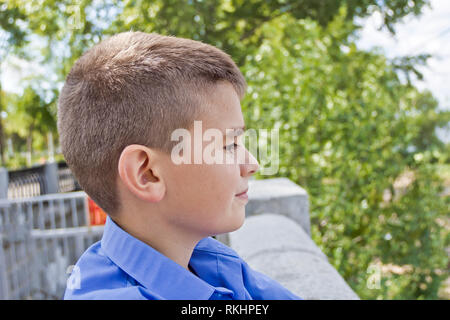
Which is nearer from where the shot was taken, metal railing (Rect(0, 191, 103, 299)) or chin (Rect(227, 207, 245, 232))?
chin (Rect(227, 207, 245, 232))

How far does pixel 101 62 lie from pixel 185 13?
4.99 meters

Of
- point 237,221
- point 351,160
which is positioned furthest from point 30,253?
point 237,221

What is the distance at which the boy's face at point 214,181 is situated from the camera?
3.37 ft

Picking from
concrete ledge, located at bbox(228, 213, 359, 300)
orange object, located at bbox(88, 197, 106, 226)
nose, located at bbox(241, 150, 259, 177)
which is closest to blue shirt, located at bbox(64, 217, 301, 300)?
nose, located at bbox(241, 150, 259, 177)

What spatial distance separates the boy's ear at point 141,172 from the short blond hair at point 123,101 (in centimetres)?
3

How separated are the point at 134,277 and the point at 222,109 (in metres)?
0.47

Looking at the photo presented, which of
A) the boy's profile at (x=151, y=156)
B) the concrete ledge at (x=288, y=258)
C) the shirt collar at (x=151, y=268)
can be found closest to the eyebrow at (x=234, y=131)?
the boy's profile at (x=151, y=156)

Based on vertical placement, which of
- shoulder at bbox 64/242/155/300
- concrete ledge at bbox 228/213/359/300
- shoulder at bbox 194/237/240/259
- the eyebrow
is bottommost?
concrete ledge at bbox 228/213/359/300

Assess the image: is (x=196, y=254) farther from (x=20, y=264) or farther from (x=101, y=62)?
(x=20, y=264)

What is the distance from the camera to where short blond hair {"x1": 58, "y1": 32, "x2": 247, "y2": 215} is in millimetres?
1007

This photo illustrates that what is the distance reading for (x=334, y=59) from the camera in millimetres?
4270

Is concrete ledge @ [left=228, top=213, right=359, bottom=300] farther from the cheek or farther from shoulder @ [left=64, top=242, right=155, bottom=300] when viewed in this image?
shoulder @ [left=64, top=242, right=155, bottom=300]

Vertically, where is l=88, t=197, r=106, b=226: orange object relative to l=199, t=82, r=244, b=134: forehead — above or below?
below
